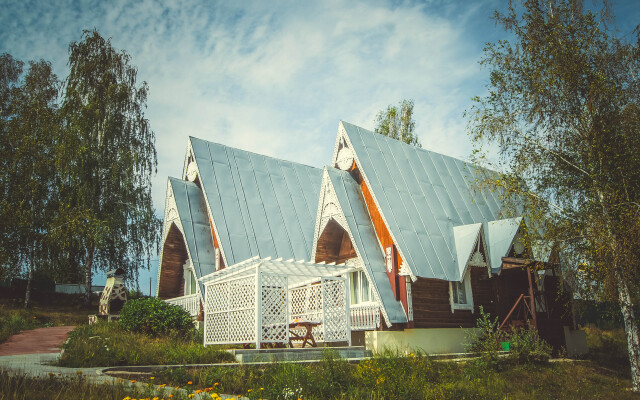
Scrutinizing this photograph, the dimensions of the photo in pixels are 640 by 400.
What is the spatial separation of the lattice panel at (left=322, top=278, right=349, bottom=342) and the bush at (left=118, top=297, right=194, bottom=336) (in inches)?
189

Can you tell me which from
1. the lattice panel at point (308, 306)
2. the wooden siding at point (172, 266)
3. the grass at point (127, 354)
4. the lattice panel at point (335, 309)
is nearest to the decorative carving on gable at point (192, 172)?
the wooden siding at point (172, 266)

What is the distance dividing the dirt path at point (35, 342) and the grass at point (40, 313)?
433mm

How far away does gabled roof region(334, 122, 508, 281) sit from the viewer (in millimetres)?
15914

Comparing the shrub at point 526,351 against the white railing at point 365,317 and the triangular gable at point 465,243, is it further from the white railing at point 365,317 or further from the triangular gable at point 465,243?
the white railing at point 365,317

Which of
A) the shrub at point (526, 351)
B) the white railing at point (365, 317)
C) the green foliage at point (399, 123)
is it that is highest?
the green foliage at point (399, 123)

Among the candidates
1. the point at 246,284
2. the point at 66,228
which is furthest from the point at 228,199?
the point at 66,228

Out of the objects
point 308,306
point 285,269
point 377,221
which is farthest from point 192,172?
point 377,221

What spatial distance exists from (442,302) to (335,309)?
13.3 ft

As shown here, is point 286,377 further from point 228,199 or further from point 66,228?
point 66,228

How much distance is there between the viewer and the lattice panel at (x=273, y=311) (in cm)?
1283

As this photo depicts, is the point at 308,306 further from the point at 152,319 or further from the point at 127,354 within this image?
the point at 127,354

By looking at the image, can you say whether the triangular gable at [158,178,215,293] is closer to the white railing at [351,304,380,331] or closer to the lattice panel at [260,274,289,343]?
the lattice panel at [260,274,289,343]

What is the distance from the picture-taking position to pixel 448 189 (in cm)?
1991

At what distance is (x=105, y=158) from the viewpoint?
84.8 feet
